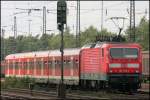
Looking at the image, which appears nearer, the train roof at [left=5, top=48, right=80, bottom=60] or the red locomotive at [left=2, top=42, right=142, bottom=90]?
the red locomotive at [left=2, top=42, right=142, bottom=90]

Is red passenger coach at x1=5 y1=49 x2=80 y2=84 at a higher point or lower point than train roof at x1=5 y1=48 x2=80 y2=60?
lower

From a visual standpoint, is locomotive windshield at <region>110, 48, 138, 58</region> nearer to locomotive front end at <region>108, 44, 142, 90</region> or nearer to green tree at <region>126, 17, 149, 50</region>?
locomotive front end at <region>108, 44, 142, 90</region>

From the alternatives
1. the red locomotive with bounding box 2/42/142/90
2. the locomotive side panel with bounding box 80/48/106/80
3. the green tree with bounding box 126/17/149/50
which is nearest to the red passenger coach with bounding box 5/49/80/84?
the red locomotive with bounding box 2/42/142/90

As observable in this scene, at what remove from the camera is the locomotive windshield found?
3048 centimetres

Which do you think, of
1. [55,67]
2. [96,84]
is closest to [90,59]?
[96,84]

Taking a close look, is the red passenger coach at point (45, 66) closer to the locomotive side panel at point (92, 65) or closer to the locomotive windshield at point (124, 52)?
the locomotive side panel at point (92, 65)

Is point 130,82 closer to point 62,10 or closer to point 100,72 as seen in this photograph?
point 100,72

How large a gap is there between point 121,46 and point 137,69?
167cm

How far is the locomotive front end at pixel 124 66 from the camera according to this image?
30000 millimetres

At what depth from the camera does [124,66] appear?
1193 inches

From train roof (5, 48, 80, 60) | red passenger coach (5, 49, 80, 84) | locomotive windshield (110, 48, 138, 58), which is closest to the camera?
locomotive windshield (110, 48, 138, 58)

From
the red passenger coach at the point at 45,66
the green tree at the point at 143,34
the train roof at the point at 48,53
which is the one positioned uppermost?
the green tree at the point at 143,34

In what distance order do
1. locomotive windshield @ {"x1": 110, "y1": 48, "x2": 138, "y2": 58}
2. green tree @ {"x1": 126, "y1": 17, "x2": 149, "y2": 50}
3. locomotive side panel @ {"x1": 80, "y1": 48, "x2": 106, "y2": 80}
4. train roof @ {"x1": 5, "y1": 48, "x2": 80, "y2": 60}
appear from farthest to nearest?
green tree @ {"x1": 126, "y1": 17, "x2": 149, "y2": 50} → train roof @ {"x1": 5, "y1": 48, "x2": 80, "y2": 60} → locomotive side panel @ {"x1": 80, "y1": 48, "x2": 106, "y2": 80} → locomotive windshield @ {"x1": 110, "y1": 48, "x2": 138, "y2": 58}

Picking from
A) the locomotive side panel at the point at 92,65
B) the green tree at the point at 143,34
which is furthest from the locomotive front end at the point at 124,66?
the green tree at the point at 143,34
